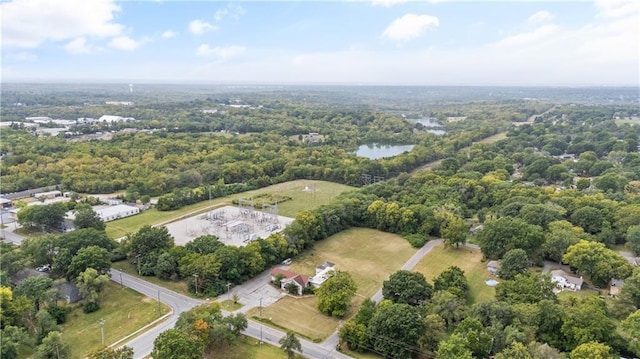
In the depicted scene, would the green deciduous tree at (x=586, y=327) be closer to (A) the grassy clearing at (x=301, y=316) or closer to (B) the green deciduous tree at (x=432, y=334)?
(B) the green deciduous tree at (x=432, y=334)

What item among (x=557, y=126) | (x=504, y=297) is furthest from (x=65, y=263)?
(x=557, y=126)

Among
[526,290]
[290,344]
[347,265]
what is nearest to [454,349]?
[290,344]

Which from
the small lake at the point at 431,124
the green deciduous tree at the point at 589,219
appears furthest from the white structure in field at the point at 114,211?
the small lake at the point at 431,124

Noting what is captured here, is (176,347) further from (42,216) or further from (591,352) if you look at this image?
Result: (42,216)

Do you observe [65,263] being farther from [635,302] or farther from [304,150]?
[304,150]

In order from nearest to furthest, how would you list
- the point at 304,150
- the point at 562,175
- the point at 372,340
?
1. the point at 372,340
2. the point at 562,175
3. the point at 304,150

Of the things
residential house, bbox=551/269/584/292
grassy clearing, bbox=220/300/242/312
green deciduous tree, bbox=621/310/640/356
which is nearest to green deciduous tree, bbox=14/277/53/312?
grassy clearing, bbox=220/300/242/312
